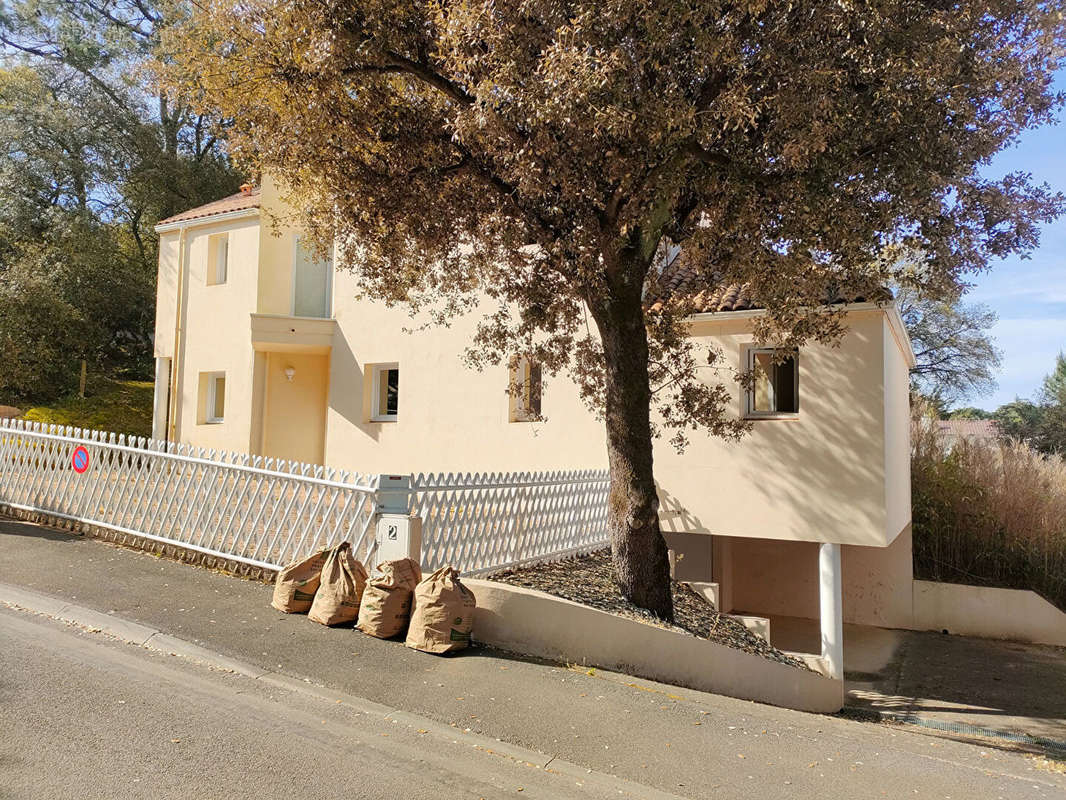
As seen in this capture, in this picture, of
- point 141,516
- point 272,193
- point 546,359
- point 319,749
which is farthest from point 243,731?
point 272,193

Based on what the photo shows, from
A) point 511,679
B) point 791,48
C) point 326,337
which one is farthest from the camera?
point 326,337

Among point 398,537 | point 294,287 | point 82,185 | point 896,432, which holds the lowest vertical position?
point 398,537

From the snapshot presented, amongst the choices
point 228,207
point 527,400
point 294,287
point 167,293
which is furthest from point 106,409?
point 527,400

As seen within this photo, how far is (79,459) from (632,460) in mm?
6589

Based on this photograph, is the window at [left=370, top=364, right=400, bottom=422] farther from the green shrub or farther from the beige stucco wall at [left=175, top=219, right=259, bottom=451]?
the green shrub

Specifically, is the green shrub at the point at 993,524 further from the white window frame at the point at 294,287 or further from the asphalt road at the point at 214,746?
the asphalt road at the point at 214,746

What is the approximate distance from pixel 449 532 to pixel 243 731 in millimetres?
3196

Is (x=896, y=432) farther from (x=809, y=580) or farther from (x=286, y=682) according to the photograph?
(x=286, y=682)

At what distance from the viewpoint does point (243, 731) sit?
4598 mm

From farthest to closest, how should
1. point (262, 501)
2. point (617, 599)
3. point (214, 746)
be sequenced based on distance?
1. point (617, 599)
2. point (262, 501)
3. point (214, 746)

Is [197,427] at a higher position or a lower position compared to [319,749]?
higher

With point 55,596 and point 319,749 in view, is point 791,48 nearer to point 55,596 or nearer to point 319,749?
point 319,749

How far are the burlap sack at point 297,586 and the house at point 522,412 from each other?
4.36m

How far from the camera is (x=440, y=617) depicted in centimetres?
627
